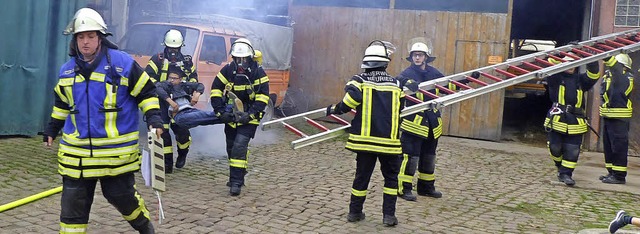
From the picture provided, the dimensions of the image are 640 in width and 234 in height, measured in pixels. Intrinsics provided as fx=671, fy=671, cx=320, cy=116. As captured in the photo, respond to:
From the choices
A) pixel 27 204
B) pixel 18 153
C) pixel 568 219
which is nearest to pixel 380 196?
pixel 568 219

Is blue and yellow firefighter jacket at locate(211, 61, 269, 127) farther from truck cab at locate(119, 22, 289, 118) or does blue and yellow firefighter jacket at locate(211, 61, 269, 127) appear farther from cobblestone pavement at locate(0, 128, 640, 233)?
truck cab at locate(119, 22, 289, 118)

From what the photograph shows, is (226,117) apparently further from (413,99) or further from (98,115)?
(98,115)

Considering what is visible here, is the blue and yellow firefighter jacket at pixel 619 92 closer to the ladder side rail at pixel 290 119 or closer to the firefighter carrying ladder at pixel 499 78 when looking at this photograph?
the firefighter carrying ladder at pixel 499 78

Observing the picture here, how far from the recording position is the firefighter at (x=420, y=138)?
23.5 feet

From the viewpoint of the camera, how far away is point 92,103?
441 cm

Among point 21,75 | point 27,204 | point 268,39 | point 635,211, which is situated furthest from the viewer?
point 268,39

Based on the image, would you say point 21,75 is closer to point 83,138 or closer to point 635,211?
point 83,138

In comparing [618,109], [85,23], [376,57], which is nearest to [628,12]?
[618,109]

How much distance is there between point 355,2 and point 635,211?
7431mm

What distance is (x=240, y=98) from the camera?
714 cm

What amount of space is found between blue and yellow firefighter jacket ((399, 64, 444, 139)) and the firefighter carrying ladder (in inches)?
6.8

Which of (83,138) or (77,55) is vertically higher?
(77,55)

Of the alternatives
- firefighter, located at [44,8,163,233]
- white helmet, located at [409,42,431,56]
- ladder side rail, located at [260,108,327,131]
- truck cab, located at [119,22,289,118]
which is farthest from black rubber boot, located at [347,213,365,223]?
truck cab, located at [119,22,289,118]

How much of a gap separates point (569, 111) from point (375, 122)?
11.3 feet
